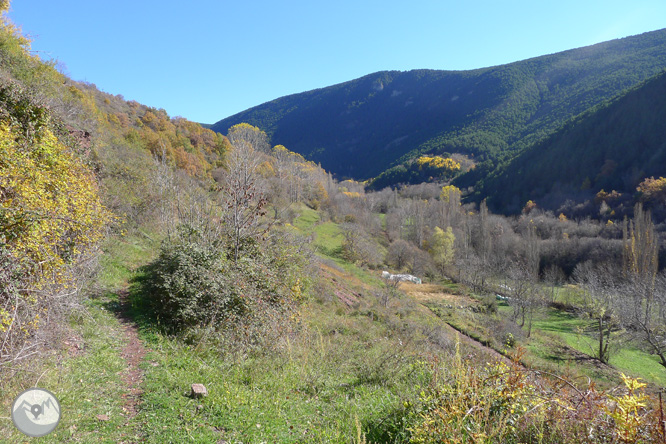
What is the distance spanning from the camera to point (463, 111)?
148625 mm

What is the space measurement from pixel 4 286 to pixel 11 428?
76.5 inches

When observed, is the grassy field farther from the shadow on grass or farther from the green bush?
the green bush

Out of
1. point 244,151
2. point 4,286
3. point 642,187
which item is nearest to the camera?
point 4,286

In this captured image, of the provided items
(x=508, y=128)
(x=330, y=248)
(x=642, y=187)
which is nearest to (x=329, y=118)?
(x=508, y=128)

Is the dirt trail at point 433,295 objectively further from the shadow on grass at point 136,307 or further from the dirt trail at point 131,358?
the dirt trail at point 131,358

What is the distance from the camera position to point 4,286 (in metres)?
4.39

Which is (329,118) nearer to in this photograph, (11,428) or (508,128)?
(508,128)

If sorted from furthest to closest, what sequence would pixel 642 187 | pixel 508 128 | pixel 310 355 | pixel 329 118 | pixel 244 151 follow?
1. pixel 329 118
2. pixel 508 128
3. pixel 642 187
4. pixel 244 151
5. pixel 310 355

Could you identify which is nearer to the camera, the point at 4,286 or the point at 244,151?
the point at 4,286

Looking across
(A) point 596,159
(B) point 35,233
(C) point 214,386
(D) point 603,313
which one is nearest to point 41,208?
(B) point 35,233

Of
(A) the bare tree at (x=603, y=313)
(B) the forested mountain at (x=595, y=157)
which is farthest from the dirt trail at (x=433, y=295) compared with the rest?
(B) the forested mountain at (x=595, y=157)

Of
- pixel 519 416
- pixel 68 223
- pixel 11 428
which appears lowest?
pixel 519 416

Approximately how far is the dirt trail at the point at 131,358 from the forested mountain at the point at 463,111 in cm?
11422

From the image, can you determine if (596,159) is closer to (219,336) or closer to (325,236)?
(325,236)
